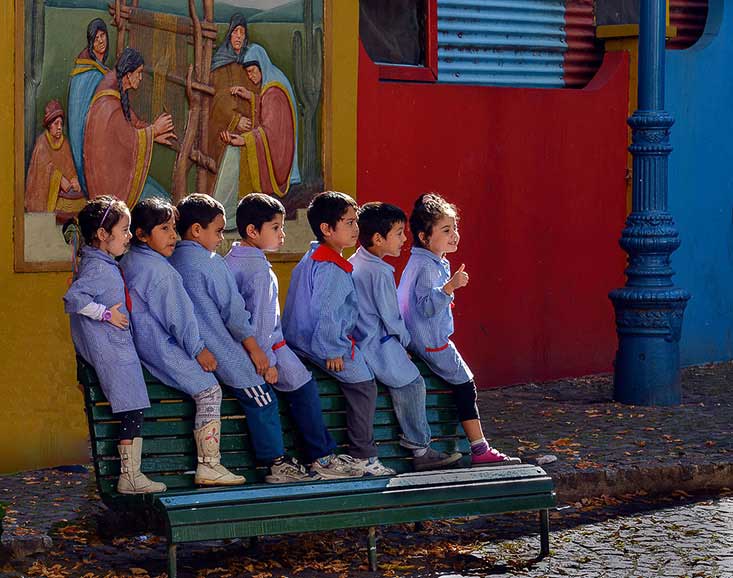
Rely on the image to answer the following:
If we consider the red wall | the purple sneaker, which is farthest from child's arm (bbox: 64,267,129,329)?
the red wall

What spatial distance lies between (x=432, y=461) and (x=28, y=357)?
7.85ft

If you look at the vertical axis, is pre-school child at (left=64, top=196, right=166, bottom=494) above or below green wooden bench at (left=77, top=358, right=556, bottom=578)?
above

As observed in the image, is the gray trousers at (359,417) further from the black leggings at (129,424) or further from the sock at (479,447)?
the black leggings at (129,424)

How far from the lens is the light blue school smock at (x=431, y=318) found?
7.02 meters

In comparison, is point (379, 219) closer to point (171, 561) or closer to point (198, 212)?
point (198, 212)

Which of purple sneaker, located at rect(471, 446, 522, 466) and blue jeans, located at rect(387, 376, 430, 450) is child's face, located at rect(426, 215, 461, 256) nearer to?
blue jeans, located at rect(387, 376, 430, 450)

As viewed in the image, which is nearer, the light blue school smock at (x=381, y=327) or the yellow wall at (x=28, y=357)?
the light blue school smock at (x=381, y=327)

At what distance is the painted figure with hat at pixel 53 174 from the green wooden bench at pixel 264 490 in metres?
2.07

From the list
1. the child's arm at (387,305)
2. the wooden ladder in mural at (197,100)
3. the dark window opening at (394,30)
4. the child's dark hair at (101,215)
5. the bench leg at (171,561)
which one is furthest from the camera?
the dark window opening at (394,30)

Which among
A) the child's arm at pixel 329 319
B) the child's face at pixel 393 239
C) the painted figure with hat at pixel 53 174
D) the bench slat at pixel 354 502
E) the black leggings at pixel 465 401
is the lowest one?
the bench slat at pixel 354 502

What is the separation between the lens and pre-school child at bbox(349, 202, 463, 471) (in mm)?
6855

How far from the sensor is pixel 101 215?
6219 millimetres

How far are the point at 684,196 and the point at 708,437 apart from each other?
364cm

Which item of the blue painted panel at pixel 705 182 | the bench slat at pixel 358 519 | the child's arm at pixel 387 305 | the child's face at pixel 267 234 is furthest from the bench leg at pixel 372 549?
the blue painted panel at pixel 705 182
